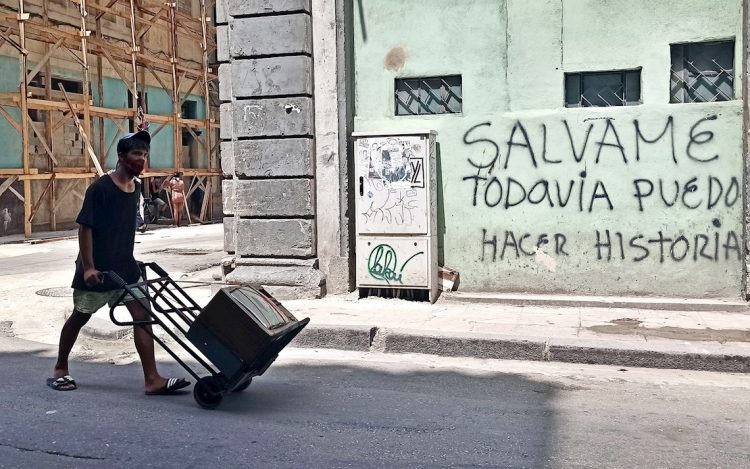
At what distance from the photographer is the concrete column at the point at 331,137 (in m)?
8.32

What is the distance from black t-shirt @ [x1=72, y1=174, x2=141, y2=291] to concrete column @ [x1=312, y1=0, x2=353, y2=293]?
3.39m

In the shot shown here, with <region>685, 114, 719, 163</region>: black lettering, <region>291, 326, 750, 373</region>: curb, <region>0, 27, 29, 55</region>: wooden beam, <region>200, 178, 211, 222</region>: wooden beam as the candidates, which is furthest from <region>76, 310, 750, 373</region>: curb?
<region>200, 178, 211, 222</region>: wooden beam

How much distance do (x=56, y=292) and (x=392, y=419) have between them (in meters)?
6.57

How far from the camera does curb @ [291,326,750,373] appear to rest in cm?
579

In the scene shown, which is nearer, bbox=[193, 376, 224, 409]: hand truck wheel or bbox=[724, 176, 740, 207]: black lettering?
bbox=[193, 376, 224, 409]: hand truck wheel

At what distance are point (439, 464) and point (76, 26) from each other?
18439mm

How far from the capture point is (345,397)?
5.05 m

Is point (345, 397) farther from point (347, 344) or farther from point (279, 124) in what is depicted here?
point (279, 124)

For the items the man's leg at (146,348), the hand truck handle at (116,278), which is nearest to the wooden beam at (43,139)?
the man's leg at (146,348)

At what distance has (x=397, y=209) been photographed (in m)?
8.01

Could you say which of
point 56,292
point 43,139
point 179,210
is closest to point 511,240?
point 56,292

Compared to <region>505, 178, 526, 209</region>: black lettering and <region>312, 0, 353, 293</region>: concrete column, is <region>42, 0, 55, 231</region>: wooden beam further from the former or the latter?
<region>505, 178, 526, 209</region>: black lettering

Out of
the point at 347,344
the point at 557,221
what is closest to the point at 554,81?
the point at 557,221

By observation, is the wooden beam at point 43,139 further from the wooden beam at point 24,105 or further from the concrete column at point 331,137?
the concrete column at point 331,137
